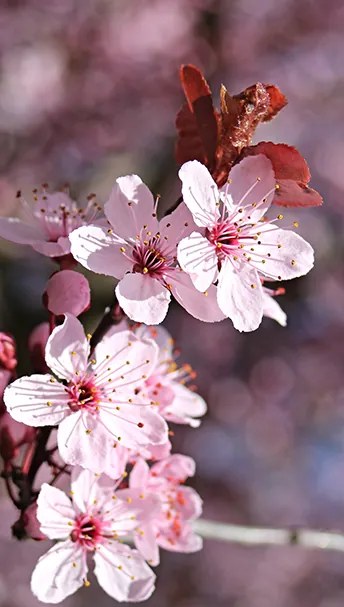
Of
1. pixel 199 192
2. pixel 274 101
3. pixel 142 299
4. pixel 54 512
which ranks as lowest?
pixel 54 512

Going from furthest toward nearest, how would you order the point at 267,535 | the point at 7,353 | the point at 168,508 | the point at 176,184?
1. the point at 176,184
2. the point at 267,535
3. the point at 168,508
4. the point at 7,353

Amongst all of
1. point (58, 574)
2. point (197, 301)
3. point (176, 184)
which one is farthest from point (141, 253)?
point (176, 184)

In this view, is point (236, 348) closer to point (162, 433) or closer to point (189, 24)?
point (189, 24)

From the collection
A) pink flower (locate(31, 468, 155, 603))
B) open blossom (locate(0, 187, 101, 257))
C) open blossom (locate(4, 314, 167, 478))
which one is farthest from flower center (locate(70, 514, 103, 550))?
open blossom (locate(0, 187, 101, 257))

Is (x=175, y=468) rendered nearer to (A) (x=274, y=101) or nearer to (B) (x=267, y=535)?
(B) (x=267, y=535)

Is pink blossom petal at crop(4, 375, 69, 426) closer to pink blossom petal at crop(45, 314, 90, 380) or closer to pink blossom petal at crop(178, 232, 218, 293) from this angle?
pink blossom petal at crop(45, 314, 90, 380)

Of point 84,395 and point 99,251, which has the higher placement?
point 99,251

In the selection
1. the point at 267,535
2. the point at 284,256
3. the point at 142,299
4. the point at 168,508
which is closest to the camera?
the point at 142,299
